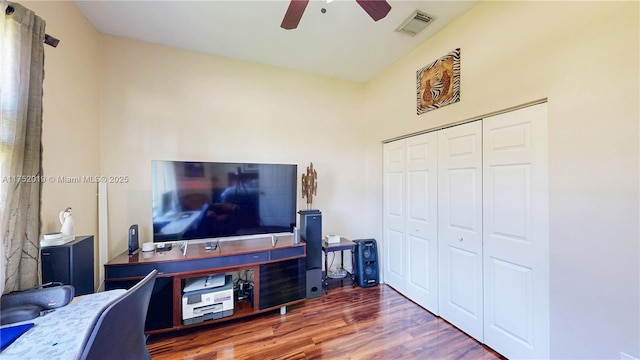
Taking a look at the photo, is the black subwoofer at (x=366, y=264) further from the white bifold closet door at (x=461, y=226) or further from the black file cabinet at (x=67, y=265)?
the black file cabinet at (x=67, y=265)

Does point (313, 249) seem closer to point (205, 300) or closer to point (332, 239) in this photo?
point (332, 239)

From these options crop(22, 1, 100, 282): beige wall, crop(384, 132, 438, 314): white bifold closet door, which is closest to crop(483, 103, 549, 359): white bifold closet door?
crop(384, 132, 438, 314): white bifold closet door

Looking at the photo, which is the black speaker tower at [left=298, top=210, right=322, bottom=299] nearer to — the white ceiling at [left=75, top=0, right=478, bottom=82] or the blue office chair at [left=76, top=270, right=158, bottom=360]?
the blue office chair at [left=76, top=270, right=158, bottom=360]

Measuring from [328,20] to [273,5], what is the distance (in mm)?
500

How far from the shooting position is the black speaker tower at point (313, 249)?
101 inches

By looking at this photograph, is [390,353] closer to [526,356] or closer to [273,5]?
[526,356]

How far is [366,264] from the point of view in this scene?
3.02 meters

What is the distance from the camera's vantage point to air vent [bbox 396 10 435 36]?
2023 mm

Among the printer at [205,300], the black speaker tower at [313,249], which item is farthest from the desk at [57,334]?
the black speaker tower at [313,249]

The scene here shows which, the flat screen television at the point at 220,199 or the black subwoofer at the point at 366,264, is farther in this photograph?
the black subwoofer at the point at 366,264

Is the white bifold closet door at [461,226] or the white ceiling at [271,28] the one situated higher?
the white ceiling at [271,28]

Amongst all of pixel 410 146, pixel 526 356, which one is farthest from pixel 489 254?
pixel 410 146

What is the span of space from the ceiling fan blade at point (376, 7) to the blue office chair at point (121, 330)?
191 centimetres

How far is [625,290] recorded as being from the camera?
122 centimetres
